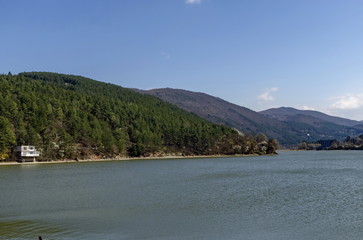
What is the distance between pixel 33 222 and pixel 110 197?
18.2m

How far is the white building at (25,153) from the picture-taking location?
152 meters

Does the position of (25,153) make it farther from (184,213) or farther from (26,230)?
(26,230)

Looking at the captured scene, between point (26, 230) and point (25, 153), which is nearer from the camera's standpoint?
point (26, 230)

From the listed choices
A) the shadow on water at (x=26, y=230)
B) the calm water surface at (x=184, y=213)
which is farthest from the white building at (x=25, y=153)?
the shadow on water at (x=26, y=230)

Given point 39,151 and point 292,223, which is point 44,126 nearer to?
point 39,151

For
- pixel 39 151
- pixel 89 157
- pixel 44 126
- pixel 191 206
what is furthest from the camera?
pixel 89 157

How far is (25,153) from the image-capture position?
153 meters

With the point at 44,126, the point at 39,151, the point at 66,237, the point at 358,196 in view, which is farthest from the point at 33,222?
the point at 44,126

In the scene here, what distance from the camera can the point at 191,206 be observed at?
4572cm

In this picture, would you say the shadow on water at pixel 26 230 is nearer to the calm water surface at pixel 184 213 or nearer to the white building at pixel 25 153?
the calm water surface at pixel 184 213

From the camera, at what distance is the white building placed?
15225 cm

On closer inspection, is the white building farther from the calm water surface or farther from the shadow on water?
the shadow on water

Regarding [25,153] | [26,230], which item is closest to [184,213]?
[26,230]

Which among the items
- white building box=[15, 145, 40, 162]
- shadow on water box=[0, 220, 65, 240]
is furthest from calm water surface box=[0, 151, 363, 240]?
white building box=[15, 145, 40, 162]
